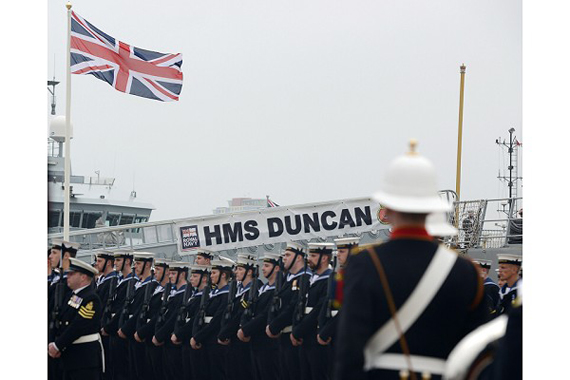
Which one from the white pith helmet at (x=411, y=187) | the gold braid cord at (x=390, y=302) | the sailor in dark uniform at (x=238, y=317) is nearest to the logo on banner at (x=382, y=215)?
the sailor in dark uniform at (x=238, y=317)

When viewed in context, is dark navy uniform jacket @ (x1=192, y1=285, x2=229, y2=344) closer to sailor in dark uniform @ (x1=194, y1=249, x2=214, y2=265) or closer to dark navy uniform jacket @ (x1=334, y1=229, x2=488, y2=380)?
sailor in dark uniform @ (x1=194, y1=249, x2=214, y2=265)

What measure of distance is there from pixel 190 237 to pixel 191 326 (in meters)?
0.67

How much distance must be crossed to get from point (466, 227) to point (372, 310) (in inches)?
108

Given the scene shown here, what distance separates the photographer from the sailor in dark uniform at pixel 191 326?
712 cm

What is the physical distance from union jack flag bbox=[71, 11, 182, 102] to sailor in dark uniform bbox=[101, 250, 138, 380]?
4.37 ft

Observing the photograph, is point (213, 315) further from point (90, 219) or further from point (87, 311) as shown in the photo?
point (90, 219)

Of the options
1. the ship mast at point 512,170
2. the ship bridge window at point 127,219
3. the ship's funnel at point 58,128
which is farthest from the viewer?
the ship bridge window at point 127,219

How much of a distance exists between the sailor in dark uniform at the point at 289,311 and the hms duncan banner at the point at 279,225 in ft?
0.71

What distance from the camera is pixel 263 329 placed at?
655 cm

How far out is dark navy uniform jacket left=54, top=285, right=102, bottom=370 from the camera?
19.3 ft

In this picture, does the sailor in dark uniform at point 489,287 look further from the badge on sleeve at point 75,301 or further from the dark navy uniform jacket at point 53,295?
the dark navy uniform jacket at point 53,295

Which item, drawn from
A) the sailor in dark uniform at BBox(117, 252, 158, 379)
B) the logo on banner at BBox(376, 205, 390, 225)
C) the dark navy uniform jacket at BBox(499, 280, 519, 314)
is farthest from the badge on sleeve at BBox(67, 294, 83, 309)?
the dark navy uniform jacket at BBox(499, 280, 519, 314)
